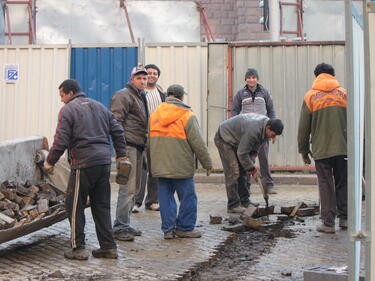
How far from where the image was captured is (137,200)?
9391 millimetres

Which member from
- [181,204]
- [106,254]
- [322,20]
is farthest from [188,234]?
[322,20]

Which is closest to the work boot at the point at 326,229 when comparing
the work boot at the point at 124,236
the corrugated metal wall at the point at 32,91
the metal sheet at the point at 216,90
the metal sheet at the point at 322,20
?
the work boot at the point at 124,236

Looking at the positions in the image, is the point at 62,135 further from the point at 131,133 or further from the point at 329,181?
the point at 329,181

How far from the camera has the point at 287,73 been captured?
1340cm

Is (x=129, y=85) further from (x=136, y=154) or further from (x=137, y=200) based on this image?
(x=137, y=200)

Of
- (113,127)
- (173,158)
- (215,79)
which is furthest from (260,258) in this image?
(215,79)

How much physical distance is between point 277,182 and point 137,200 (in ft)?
13.6

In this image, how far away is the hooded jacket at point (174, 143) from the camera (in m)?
7.53

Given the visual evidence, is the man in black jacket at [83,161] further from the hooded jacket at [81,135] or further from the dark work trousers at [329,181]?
the dark work trousers at [329,181]

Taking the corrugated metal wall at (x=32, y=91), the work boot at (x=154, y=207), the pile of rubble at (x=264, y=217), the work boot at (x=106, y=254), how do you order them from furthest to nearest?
the corrugated metal wall at (x=32, y=91)
the work boot at (x=154, y=207)
the pile of rubble at (x=264, y=217)
the work boot at (x=106, y=254)

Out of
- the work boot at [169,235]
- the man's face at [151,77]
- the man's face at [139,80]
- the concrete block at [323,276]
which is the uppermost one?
the man's face at [151,77]

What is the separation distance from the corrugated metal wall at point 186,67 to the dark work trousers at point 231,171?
4.24 meters

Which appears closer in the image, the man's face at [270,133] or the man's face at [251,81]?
the man's face at [270,133]

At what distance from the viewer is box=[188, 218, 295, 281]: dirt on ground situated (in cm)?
622
